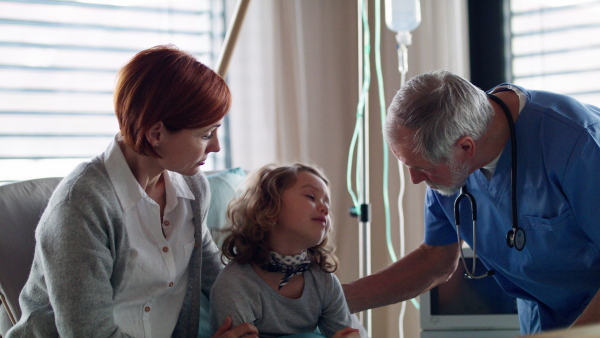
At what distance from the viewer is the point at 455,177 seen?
1498 millimetres

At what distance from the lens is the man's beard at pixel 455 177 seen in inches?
57.7

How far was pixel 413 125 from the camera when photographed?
1412 mm

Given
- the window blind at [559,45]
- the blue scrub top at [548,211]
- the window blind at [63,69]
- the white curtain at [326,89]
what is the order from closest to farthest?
1. the blue scrub top at [548,211]
2. the window blind at [63,69]
3. the window blind at [559,45]
4. the white curtain at [326,89]

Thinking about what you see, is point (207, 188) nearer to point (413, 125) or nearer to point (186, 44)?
point (413, 125)

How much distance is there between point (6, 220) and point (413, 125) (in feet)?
3.41

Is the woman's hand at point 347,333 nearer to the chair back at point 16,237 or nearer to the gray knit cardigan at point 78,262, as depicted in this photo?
the gray knit cardigan at point 78,262

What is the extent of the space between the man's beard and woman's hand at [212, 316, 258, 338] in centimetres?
55

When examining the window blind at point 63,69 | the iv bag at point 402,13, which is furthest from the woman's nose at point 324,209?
the window blind at point 63,69

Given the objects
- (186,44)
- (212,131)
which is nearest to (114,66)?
(186,44)

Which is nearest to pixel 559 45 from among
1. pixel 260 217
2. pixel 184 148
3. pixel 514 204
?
pixel 514 204

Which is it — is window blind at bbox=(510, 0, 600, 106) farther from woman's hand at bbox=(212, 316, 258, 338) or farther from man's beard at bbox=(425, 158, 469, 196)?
woman's hand at bbox=(212, 316, 258, 338)

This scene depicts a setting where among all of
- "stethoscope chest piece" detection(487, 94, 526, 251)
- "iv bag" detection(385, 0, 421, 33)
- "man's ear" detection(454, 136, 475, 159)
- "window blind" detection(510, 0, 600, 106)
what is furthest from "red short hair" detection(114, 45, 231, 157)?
"window blind" detection(510, 0, 600, 106)

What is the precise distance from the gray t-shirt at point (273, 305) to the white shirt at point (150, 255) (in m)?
0.11

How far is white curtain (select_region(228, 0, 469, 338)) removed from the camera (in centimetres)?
274
